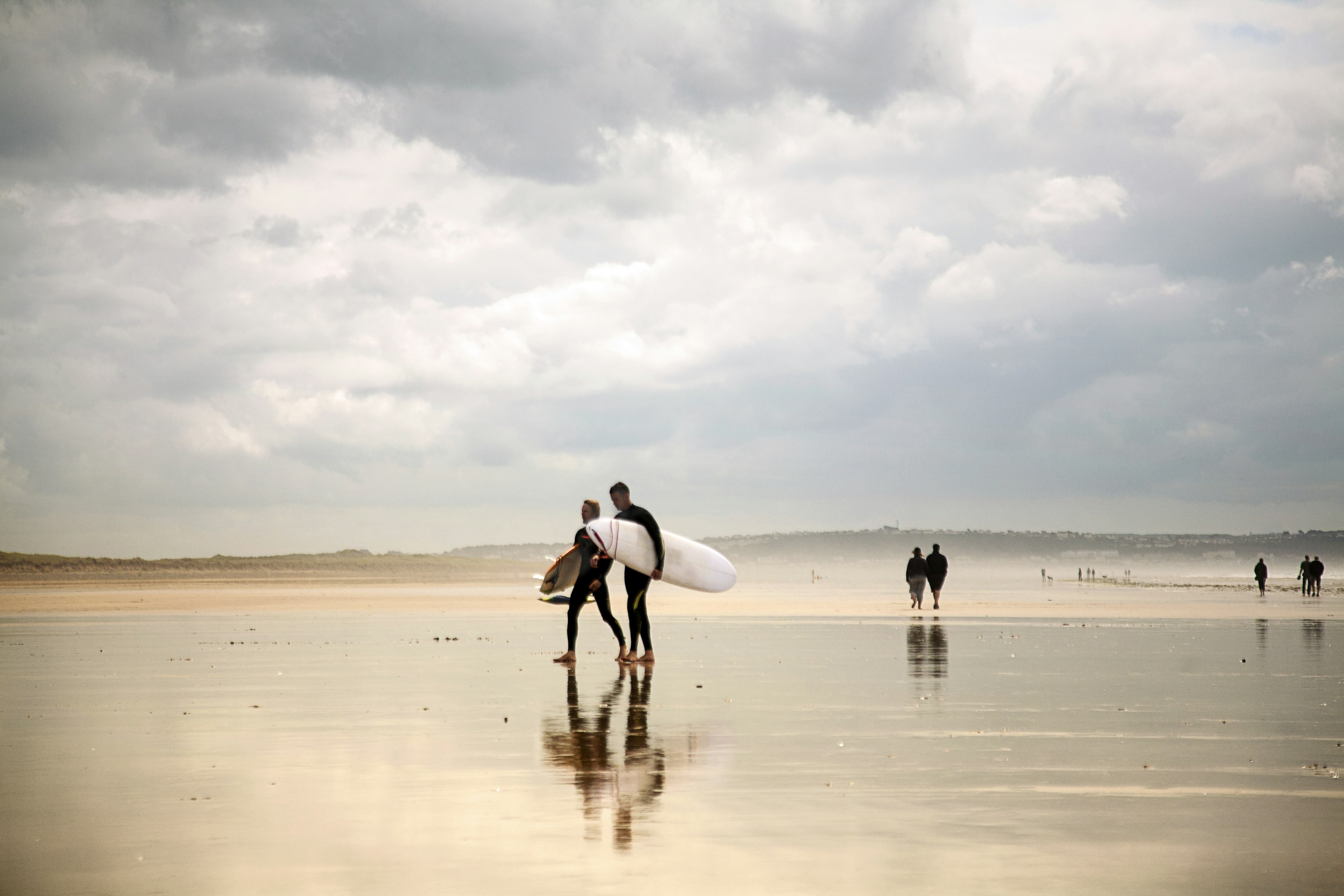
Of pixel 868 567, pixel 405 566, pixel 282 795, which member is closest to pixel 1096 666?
pixel 282 795

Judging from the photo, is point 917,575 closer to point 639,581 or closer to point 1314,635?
point 1314,635

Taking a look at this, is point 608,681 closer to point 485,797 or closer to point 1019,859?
point 485,797

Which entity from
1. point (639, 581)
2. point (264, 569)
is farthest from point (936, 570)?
point (264, 569)

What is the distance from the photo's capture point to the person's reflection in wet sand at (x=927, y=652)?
16719 millimetres

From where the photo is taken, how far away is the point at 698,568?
2089cm

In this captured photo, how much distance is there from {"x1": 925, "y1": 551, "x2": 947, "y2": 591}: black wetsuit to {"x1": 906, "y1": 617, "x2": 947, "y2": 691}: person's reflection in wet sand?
856cm

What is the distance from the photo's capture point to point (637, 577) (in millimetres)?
17391

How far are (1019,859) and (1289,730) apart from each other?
6.14 metres

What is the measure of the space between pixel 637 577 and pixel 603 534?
0.83 m

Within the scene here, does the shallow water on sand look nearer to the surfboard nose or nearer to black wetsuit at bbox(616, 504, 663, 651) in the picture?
black wetsuit at bbox(616, 504, 663, 651)

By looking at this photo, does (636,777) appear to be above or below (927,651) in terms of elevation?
above

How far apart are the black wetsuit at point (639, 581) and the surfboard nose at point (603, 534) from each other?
20cm

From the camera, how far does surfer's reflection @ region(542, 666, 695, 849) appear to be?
24.9ft

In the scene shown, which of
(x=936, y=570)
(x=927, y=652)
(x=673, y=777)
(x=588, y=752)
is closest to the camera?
(x=673, y=777)
